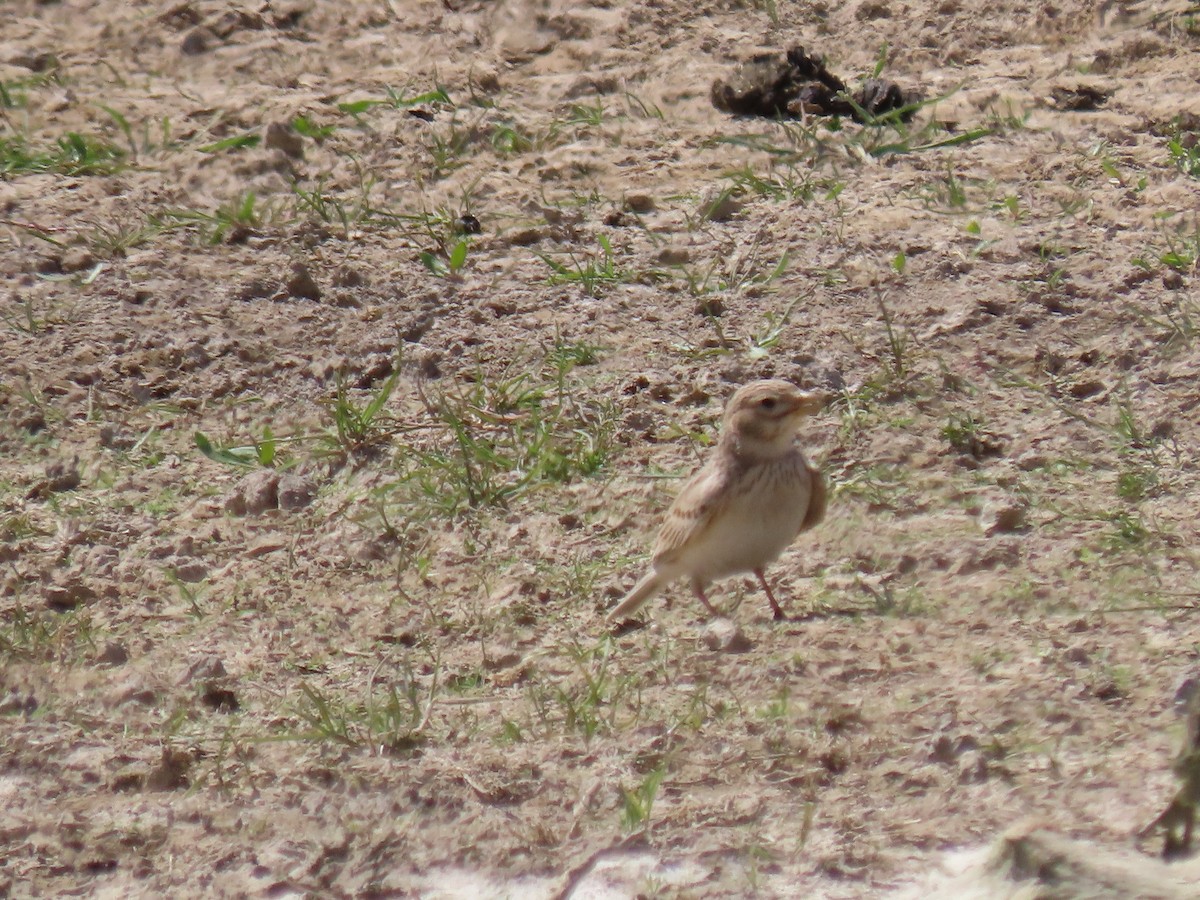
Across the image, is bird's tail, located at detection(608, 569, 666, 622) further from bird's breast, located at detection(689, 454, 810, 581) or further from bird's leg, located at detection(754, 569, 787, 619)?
bird's leg, located at detection(754, 569, 787, 619)

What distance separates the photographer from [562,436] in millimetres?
6453

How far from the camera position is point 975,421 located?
630 centimetres

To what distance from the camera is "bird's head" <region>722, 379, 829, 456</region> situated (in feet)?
18.1

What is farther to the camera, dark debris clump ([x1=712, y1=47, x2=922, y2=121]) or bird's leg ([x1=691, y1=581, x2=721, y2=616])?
dark debris clump ([x1=712, y1=47, x2=922, y2=121])

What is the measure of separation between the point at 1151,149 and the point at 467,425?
3.42 meters

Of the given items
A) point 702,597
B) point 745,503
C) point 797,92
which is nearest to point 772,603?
point 702,597

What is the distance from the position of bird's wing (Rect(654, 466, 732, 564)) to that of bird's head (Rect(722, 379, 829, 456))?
12 cm

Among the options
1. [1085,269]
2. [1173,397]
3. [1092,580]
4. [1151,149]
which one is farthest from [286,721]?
[1151,149]

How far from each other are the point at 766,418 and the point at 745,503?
0.29 metres

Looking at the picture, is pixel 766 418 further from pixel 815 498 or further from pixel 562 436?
pixel 562 436

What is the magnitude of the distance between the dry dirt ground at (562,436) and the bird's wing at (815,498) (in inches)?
7.9

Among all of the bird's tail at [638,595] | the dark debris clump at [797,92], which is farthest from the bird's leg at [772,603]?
the dark debris clump at [797,92]

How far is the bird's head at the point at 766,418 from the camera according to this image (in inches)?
217

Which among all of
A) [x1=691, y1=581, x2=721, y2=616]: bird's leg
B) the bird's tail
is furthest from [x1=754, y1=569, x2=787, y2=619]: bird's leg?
the bird's tail
